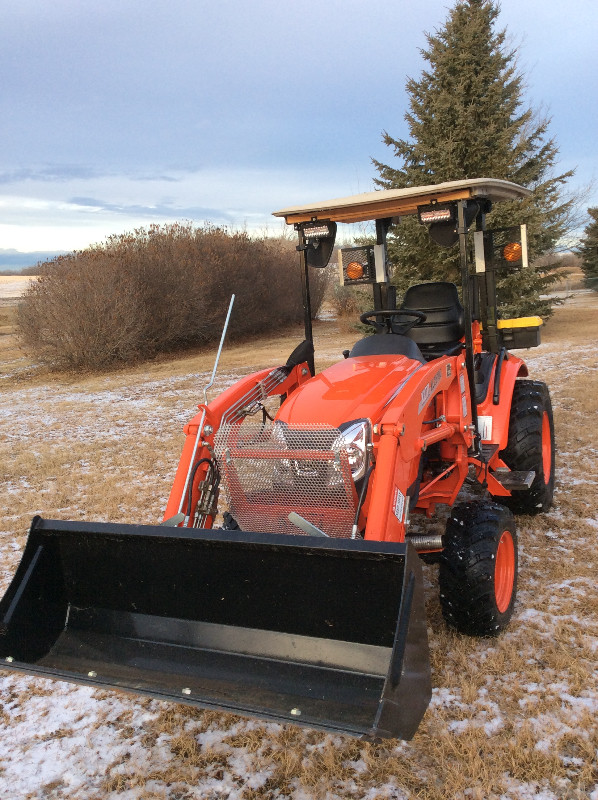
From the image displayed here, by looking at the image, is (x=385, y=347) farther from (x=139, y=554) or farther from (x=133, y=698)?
(x=133, y=698)

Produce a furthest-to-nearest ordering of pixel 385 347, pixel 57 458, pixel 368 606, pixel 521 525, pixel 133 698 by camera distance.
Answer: pixel 57 458 < pixel 521 525 < pixel 385 347 < pixel 133 698 < pixel 368 606

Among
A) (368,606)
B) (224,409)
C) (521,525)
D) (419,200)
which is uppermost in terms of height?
(419,200)

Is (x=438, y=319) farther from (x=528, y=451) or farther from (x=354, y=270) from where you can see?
(x=528, y=451)

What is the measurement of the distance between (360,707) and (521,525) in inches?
109

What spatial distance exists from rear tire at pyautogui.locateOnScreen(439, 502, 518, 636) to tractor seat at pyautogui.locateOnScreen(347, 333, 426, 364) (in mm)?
1065

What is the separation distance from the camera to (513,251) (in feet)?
14.0

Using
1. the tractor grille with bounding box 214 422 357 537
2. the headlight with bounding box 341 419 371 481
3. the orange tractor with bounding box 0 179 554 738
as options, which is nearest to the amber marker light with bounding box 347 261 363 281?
the orange tractor with bounding box 0 179 554 738

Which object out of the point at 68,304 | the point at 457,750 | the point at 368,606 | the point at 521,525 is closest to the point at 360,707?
the point at 368,606

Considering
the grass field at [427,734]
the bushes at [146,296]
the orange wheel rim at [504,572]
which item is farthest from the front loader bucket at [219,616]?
the bushes at [146,296]

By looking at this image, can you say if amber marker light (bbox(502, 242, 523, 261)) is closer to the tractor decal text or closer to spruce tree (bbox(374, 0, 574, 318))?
the tractor decal text

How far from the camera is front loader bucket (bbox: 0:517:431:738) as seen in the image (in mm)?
2268

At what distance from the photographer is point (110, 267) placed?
54.0 ft

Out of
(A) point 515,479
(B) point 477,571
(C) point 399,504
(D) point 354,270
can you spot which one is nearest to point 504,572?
(B) point 477,571

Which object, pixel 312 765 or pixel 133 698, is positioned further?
pixel 133 698
